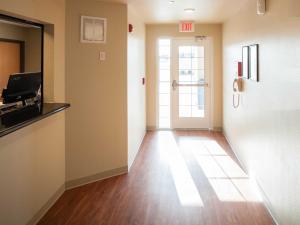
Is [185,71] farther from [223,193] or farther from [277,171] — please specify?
[277,171]

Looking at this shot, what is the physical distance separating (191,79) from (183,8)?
2431mm

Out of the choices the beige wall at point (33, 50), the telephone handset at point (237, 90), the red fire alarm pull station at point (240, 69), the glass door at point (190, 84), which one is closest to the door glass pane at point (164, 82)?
the glass door at point (190, 84)

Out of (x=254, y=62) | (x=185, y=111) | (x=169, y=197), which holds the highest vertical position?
(x=254, y=62)

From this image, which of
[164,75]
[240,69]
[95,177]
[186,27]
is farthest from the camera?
[164,75]

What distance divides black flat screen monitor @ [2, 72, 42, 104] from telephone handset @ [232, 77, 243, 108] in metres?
2.78

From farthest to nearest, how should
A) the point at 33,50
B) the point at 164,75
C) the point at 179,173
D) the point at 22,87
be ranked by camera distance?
the point at 164,75 < the point at 179,173 < the point at 33,50 < the point at 22,87

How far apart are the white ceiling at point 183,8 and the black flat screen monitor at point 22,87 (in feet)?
5.15

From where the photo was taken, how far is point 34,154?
109 inches

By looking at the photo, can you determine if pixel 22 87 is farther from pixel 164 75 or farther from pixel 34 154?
pixel 164 75

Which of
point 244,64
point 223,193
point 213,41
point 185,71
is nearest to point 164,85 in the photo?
point 185,71

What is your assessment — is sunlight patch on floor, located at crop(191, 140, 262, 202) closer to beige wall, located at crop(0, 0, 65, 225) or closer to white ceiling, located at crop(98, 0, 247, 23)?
beige wall, located at crop(0, 0, 65, 225)

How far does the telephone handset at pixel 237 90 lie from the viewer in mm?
4500

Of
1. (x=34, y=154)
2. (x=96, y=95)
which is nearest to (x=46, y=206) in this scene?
(x=34, y=154)

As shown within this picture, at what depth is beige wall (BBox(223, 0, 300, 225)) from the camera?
228cm
